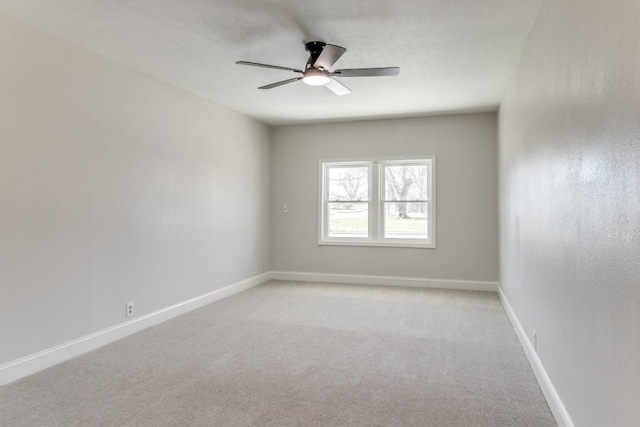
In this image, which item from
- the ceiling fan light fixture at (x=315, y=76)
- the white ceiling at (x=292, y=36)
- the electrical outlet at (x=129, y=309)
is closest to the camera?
the white ceiling at (x=292, y=36)

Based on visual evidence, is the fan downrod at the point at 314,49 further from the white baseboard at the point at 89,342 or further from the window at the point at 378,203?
the window at the point at 378,203

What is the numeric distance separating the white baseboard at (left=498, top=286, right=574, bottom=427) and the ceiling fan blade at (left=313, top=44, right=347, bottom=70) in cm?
270

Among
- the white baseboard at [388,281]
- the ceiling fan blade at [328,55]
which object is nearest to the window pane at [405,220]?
the white baseboard at [388,281]

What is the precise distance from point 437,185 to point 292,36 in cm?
376

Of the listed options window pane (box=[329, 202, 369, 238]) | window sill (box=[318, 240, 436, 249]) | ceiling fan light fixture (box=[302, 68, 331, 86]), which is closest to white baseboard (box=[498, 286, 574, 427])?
window sill (box=[318, 240, 436, 249])

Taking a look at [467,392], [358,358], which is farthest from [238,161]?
[467,392]

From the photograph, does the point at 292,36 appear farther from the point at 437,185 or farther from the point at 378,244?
the point at 378,244

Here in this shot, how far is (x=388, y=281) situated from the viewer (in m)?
6.41

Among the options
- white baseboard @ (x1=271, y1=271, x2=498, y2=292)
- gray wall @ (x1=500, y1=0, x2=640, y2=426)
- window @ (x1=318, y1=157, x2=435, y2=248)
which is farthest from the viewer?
window @ (x1=318, y1=157, x2=435, y2=248)

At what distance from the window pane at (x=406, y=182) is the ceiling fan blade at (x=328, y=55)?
3.37m

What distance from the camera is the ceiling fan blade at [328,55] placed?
10.1 feet

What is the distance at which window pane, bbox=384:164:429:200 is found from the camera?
6.42 m

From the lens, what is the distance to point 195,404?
97.9 inches

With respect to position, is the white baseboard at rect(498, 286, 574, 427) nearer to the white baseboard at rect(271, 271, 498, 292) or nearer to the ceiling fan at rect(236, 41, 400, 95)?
the white baseboard at rect(271, 271, 498, 292)
